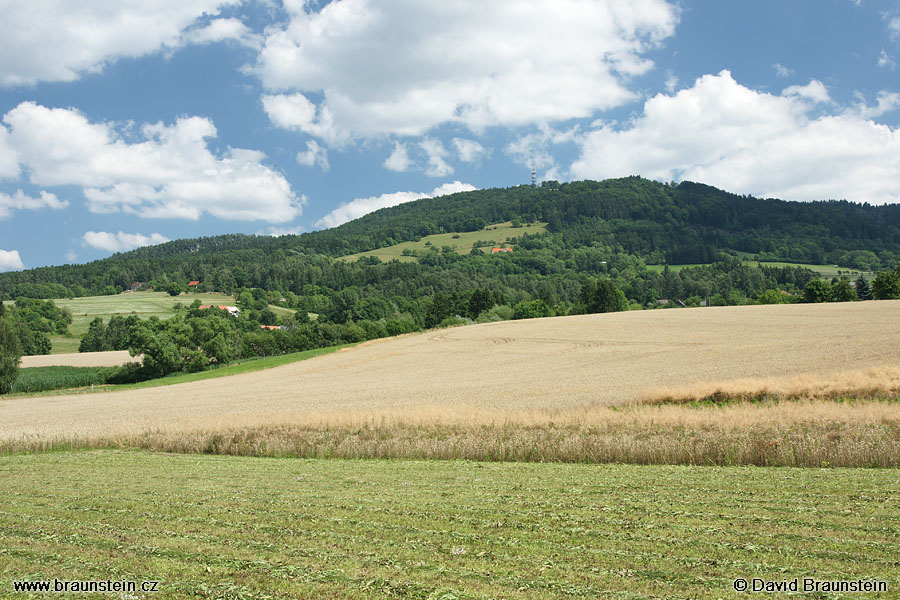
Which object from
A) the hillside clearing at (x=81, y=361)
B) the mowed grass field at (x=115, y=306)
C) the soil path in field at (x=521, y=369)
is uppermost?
the mowed grass field at (x=115, y=306)

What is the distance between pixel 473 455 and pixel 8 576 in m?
12.8

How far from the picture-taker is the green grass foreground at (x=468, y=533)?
7090 mm

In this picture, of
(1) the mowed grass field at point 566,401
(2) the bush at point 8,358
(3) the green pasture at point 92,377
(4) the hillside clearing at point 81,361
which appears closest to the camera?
(1) the mowed grass field at point 566,401

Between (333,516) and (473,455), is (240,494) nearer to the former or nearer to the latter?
(333,516)

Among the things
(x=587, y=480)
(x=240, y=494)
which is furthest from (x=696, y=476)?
(x=240, y=494)

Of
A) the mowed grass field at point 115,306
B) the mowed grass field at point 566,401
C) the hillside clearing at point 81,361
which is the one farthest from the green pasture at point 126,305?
the mowed grass field at point 566,401

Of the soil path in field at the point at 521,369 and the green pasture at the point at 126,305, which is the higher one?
the green pasture at the point at 126,305

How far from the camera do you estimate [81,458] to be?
71.7 ft

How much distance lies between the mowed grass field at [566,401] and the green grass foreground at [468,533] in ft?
9.15

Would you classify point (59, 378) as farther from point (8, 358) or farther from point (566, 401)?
point (566, 401)

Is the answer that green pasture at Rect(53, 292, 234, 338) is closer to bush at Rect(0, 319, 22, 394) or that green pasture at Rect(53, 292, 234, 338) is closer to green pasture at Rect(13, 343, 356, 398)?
green pasture at Rect(13, 343, 356, 398)

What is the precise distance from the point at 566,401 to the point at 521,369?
62.0 feet

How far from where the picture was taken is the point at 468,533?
911 centimetres

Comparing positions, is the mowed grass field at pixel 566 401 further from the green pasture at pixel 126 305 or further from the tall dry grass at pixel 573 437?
the green pasture at pixel 126 305
